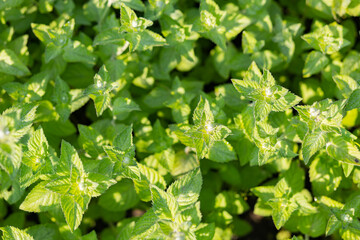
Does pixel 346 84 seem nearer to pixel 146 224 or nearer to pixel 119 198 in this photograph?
pixel 146 224

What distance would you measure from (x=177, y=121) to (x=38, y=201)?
1.40 m

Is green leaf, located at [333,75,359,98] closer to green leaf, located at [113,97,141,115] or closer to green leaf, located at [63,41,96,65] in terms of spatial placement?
green leaf, located at [113,97,141,115]

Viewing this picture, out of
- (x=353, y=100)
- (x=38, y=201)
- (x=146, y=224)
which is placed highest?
(x=353, y=100)

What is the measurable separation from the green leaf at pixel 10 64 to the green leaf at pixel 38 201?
1146 millimetres

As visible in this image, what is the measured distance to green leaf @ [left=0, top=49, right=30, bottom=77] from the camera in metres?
3.17

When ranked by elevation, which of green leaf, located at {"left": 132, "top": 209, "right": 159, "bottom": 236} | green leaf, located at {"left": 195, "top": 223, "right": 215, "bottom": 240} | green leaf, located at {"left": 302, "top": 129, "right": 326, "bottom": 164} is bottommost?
green leaf, located at {"left": 195, "top": 223, "right": 215, "bottom": 240}

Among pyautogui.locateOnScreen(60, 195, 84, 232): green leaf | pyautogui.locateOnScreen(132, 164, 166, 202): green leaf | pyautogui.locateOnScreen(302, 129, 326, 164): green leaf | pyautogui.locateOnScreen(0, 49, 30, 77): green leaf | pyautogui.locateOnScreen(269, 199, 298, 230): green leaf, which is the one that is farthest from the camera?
pyautogui.locateOnScreen(0, 49, 30, 77): green leaf

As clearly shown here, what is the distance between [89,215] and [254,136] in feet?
6.78

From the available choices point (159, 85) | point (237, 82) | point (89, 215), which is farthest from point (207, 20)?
point (89, 215)

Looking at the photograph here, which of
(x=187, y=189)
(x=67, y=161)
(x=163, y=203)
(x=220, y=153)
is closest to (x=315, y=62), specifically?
(x=220, y=153)

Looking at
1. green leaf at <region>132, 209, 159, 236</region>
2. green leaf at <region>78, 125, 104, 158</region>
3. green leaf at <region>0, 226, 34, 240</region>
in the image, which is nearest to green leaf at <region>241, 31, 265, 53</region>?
green leaf at <region>78, 125, 104, 158</region>

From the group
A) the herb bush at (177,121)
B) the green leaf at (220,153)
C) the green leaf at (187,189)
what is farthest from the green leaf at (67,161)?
the green leaf at (220,153)

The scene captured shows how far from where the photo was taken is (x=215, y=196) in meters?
3.70

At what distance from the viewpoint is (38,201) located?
2.81m
